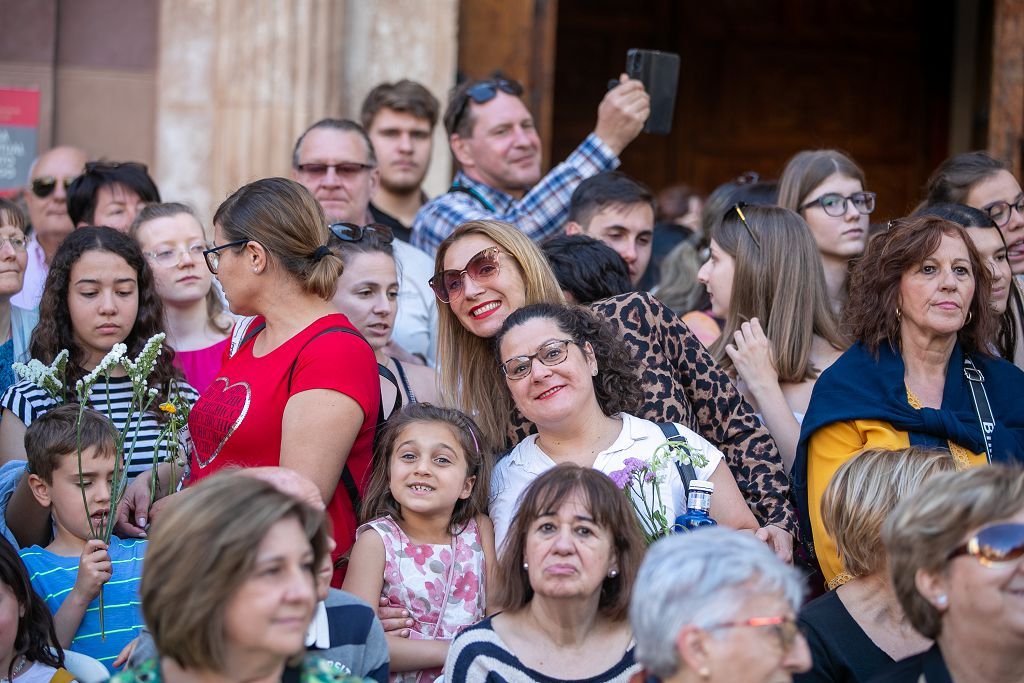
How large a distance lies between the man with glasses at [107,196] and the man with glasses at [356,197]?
2.30 ft

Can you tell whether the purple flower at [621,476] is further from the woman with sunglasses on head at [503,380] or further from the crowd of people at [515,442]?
the woman with sunglasses on head at [503,380]

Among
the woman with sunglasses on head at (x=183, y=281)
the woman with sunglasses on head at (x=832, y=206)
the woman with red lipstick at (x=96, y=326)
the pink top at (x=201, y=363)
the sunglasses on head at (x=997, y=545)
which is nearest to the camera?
the sunglasses on head at (x=997, y=545)

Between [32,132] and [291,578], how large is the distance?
4.88 m

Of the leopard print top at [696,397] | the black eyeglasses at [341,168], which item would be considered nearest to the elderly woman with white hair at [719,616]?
the leopard print top at [696,397]

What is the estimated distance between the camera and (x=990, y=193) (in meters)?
5.18

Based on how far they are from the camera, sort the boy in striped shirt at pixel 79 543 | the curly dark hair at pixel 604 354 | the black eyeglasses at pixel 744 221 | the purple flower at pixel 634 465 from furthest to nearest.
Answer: the black eyeglasses at pixel 744 221 < the curly dark hair at pixel 604 354 < the boy in striped shirt at pixel 79 543 < the purple flower at pixel 634 465

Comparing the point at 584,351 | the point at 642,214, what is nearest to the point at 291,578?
the point at 584,351

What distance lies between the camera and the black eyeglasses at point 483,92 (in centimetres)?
609

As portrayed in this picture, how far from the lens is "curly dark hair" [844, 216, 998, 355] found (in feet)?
13.9

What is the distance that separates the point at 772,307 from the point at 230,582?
2.71 m

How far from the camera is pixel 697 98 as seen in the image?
10273mm

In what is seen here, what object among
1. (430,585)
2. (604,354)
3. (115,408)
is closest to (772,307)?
(604,354)

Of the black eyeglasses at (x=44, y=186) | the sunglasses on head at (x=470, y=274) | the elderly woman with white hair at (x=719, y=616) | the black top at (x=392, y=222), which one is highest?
the black eyeglasses at (x=44, y=186)

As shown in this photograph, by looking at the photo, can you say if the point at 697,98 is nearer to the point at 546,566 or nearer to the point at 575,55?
the point at 575,55
